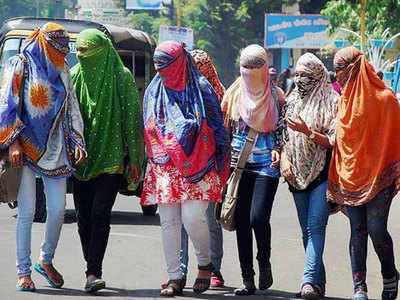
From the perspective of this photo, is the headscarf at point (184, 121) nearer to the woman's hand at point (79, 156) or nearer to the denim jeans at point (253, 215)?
the denim jeans at point (253, 215)

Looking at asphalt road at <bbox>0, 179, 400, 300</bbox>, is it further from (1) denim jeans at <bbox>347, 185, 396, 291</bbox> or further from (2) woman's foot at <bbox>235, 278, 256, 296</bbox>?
(1) denim jeans at <bbox>347, 185, 396, 291</bbox>

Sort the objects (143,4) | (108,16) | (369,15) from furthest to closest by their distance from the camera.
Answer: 1. (108,16)
2. (143,4)
3. (369,15)

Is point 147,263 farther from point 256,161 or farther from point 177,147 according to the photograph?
point 177,147

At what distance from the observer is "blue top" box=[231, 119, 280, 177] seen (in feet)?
26.2

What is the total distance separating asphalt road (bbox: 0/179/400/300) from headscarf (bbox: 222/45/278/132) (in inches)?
47.0

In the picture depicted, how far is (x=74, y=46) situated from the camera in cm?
1361

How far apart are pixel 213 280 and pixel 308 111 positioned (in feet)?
4.73

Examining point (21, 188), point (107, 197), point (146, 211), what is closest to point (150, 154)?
point (107, 197)

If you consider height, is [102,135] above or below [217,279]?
above

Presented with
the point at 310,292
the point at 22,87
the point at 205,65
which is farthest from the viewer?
the point at 205,65

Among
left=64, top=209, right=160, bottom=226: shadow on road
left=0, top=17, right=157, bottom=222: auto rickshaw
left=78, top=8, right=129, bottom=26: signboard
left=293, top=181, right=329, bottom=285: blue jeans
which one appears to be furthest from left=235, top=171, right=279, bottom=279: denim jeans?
left=78, top=8, right=129, bottom=26: signboard

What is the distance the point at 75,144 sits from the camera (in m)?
7.82

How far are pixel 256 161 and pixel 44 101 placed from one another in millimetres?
1498

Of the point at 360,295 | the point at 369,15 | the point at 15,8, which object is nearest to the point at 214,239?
the point at 360,295
